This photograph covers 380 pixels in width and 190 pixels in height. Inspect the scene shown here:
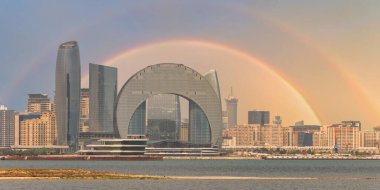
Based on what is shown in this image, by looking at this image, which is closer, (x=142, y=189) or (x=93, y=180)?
(x=142, y=189)

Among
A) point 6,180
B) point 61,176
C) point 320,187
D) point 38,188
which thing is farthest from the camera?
point 61,176

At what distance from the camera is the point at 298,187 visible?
9969cm

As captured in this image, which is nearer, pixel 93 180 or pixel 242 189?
pixel 242 189

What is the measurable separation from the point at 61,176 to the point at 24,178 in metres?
6.41

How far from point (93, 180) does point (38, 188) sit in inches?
699

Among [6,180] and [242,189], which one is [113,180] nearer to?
[6,180]

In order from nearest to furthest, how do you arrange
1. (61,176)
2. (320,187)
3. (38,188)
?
(38,188) < (320,187) < (61,176)

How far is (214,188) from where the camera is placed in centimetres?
9694

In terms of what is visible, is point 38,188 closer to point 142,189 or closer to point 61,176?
point 142,189

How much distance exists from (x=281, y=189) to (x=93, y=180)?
91.2 feet

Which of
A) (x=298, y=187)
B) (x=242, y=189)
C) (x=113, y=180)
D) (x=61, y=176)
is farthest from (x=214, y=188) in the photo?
(x=61, y=176)

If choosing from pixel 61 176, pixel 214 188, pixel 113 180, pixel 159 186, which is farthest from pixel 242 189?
pixel 61 176

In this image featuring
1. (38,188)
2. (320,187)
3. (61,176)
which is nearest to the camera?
(38,188)

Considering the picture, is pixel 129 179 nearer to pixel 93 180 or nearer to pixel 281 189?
pixel 93 180
